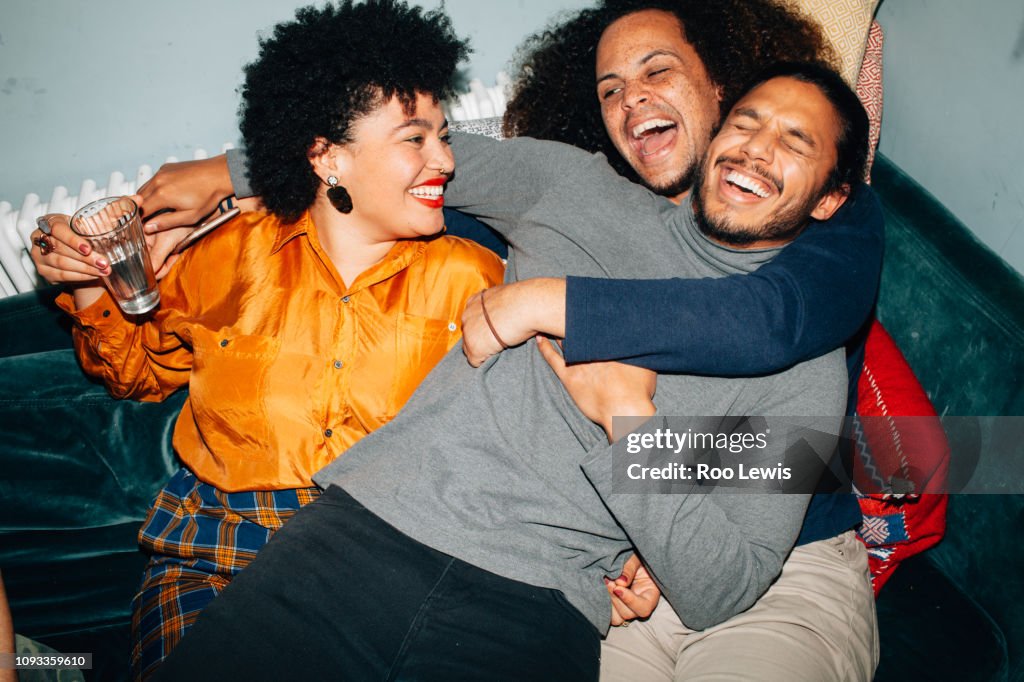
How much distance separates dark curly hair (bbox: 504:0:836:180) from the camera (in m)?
2.05

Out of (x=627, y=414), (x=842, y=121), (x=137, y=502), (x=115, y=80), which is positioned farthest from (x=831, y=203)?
(x=115, y=80)

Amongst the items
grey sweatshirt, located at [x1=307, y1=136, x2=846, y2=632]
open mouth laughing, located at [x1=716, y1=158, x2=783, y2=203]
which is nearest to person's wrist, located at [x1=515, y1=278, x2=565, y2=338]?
grey sweatshirt, located at [x1=307, y1=136, x2=846, y2=632]

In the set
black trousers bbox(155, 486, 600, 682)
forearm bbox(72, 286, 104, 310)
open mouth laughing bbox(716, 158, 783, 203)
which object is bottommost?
black trousers bbox(155, 486, 600, 682)

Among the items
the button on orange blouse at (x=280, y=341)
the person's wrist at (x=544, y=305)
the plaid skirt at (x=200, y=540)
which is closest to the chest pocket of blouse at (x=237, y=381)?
the button on orange blouse at (x=280, y=341)

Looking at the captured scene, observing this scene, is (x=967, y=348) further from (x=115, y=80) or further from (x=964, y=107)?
(x=115, y=80)

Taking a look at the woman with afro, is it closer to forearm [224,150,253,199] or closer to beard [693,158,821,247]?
forearm [224,150,253,199]

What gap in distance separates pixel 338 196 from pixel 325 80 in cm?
26

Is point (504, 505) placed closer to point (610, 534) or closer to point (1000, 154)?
point (610, 534)

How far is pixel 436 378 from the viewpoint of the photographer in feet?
5.57

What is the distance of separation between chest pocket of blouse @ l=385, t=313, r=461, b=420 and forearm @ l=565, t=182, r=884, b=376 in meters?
0.45

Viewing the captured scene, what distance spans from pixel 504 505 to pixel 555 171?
83cm

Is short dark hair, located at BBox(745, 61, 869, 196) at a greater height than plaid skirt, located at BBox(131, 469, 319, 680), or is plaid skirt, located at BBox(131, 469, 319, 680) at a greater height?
short dark hair, located at BBox(745, 61, 869, 196)

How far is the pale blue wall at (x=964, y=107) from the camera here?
2006 mm

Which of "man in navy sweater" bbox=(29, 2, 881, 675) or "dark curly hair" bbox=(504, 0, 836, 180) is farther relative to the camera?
"dark curly hair" bbox=(504, 0, 836, 180)
